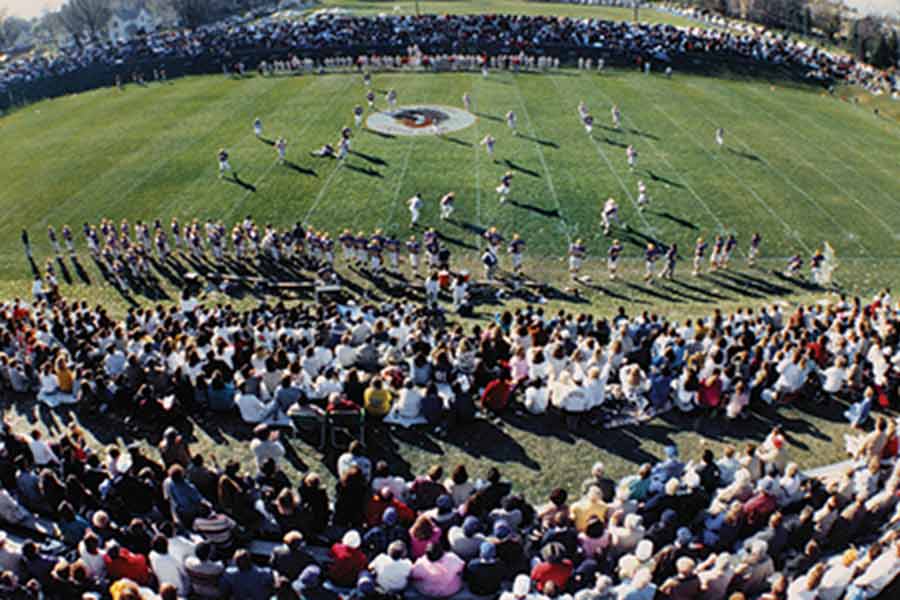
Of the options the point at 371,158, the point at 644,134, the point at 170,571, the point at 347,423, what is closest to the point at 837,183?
the point at 644,134

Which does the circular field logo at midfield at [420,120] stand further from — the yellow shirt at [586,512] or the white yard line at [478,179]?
the yellow shirt at [586,512]

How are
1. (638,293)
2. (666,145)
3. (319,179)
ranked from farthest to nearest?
(666,145) < (319,179) < (638,293)

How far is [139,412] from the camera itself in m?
13.5

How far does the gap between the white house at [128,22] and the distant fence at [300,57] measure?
5051cm

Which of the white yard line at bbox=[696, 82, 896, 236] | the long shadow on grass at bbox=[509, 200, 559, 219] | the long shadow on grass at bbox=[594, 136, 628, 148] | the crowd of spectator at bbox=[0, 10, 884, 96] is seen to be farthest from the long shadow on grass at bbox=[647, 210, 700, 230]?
the crowd of spectator at bbox=[0, 10, 884, 96]

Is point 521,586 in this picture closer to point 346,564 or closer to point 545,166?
point 346,564

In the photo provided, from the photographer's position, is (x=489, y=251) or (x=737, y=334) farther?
(x=489, y=251)

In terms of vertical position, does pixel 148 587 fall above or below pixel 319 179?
below

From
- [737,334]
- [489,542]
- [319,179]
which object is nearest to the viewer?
[489,542]

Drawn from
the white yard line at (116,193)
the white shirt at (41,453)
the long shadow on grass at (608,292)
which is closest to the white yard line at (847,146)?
the long shadow on grass at (608,292)

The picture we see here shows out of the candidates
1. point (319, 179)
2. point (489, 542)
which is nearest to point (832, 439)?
point (489, 542)

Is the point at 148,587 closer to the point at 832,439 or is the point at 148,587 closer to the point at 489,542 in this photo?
the point at 489,542

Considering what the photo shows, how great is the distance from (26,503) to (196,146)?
3013cm

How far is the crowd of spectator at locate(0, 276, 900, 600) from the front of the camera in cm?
907
